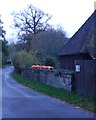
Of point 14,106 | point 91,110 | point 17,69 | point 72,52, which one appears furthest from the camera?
point 17,69

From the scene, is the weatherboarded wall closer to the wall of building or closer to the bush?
the wall of building

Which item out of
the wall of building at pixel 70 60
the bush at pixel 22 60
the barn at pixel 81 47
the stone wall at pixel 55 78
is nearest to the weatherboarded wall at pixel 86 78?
the stone wall at pixel 55 78

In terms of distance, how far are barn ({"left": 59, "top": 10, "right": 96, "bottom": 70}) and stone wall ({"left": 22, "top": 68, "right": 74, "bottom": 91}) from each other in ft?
9.47

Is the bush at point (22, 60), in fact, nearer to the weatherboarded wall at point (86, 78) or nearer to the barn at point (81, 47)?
the barn at point (81, 47)

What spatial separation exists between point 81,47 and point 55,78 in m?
5.61

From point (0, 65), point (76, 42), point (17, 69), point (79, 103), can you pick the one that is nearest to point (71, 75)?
point (79, 103)

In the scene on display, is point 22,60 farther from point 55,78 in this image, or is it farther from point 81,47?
point 55,78

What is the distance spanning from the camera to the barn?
1169 inches

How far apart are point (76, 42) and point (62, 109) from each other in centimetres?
2009

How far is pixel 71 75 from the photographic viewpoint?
21.9m

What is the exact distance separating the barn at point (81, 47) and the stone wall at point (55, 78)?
9.47 ft

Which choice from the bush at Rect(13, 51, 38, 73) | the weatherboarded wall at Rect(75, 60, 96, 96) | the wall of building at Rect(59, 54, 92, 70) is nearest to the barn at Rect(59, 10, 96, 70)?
the wall of building at Rect(59, 54, 92, 70)

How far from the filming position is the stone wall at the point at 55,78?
22.5 m

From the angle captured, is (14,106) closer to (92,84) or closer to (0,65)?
(92,84)
